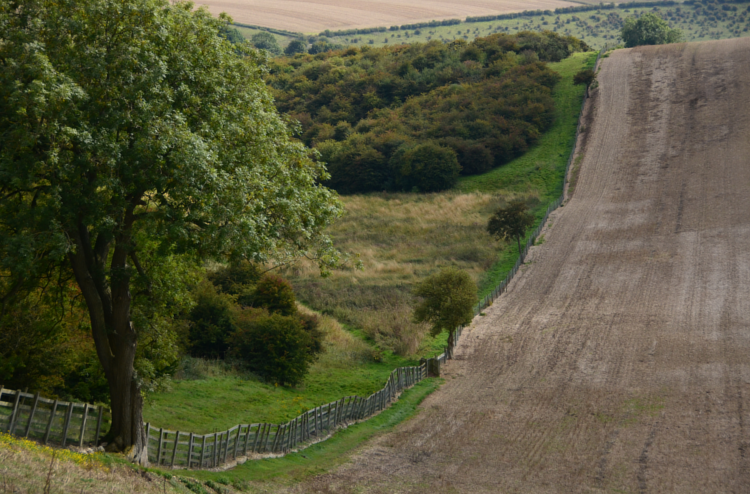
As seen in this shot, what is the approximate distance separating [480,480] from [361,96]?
84.4m

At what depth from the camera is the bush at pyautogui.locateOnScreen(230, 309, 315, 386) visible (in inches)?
1117

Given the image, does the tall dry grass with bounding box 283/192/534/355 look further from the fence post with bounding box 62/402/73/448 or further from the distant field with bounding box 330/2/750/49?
the distant field with bounding box 330/2/750/49

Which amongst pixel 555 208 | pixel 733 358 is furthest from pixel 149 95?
pixel 555 208

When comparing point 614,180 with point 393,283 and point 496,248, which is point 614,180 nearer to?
point 496,248

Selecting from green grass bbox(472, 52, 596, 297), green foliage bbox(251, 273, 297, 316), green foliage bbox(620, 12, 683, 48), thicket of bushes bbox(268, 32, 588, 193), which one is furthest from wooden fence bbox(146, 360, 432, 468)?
green foliage bbox(620, 12, 683, 48)

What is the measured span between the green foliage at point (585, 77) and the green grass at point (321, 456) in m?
67.9

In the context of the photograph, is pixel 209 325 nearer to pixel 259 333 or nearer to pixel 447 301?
pixel 259 333

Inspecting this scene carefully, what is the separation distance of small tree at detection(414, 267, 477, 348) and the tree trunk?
19438 millimetres

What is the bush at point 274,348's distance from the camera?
28375mm

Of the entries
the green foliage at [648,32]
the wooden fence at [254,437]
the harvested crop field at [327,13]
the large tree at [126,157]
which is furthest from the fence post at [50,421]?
the harvested crop field at [327,13]

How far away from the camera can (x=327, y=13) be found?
176625 millimetres

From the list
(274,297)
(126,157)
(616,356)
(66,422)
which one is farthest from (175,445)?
(616,356)

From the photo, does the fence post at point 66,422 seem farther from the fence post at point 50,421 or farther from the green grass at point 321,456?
the green grass at point 321,456

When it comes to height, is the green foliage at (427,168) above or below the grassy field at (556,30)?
below
